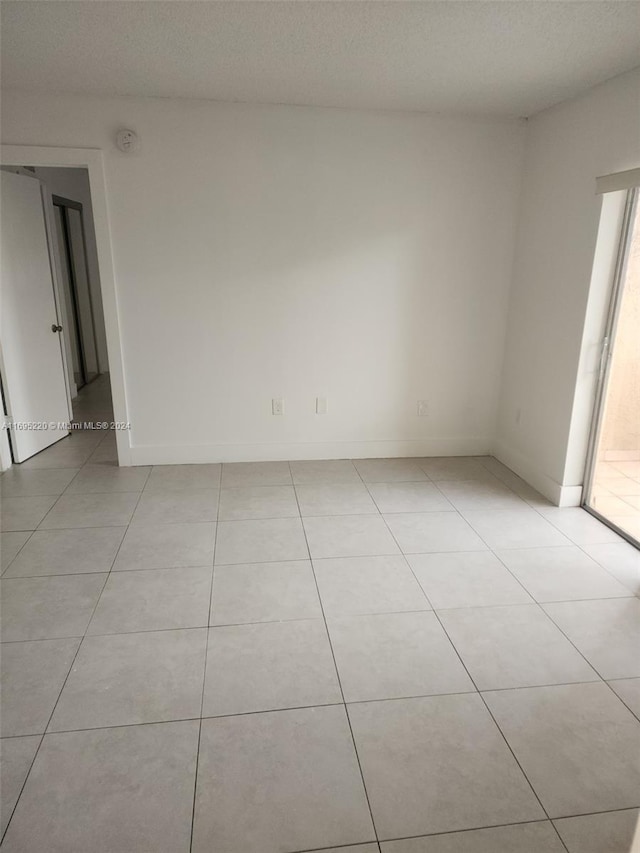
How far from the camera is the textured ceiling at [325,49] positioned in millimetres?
2180

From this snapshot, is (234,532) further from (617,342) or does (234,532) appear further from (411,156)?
(411,156)

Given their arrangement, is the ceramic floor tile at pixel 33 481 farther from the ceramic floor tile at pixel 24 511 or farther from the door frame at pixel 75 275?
the door frame at pixel 75 275

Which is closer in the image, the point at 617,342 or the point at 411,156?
the point at 617,342

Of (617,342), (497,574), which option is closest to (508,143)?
(617,342)

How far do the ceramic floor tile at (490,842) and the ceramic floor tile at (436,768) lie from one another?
0.02 metres

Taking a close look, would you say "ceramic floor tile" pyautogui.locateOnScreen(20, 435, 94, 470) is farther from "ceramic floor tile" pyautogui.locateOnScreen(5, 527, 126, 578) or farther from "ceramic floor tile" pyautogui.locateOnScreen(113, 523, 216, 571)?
"ceramic floor tile" pyautogui.locateOnScreen(113, 523, 216, 571)

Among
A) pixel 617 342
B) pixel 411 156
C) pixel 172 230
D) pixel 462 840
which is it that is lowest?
pixel 462 840

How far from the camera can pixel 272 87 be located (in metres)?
3.13

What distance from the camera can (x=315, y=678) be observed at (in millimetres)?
1999

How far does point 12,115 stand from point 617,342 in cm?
376

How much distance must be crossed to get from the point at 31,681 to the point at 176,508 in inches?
57.2

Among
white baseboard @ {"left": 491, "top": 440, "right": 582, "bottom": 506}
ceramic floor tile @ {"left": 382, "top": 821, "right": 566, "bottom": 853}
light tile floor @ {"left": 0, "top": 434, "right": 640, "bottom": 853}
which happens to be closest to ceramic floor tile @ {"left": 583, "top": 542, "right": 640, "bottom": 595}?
light tile floor @ {"left": 0, "top": 434, "right": 640, "bottom": 853}

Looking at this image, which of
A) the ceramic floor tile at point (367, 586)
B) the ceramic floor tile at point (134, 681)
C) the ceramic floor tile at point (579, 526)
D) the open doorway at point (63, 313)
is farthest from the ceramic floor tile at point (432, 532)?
the open doorway at point (63, 313)

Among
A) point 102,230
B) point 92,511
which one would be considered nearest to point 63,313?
point 102,230
